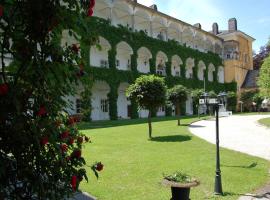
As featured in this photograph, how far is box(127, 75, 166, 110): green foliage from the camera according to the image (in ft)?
58.1

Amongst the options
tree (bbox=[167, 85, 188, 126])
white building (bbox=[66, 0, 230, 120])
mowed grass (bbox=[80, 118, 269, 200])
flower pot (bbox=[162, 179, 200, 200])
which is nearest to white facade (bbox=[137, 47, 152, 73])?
white building (bbox=[66, 0, 230, 120])

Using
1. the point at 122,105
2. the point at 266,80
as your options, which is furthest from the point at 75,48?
the point at 122,105

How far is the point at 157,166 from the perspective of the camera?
11453 millimetres

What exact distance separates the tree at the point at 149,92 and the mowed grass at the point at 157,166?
1.62m

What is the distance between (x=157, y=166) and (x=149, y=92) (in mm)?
6636

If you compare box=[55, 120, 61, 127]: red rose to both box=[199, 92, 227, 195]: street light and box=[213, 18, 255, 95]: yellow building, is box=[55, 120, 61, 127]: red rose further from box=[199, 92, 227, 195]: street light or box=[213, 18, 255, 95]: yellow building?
box=[213, 18, 255, 95]: yellow building

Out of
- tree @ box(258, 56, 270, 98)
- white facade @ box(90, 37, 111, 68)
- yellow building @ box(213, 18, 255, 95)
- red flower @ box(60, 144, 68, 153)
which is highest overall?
yellow building @ box(213, 18, 255, 95)

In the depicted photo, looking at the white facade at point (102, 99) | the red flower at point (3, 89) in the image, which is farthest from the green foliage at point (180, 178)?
the white facade at point (102, 99)

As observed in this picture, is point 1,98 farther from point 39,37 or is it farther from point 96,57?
point 96,57

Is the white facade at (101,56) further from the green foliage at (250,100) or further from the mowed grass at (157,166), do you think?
the green foliage at (250,100)

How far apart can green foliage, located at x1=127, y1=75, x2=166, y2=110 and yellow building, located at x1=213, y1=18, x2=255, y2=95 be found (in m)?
43.7

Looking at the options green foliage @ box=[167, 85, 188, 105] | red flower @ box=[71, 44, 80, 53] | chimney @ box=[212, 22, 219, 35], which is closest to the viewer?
red flower @ box=[71, 44, 80, 53]

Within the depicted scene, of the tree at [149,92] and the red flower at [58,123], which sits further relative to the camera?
the tree at [149,92]

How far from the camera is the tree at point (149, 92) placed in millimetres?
17703
